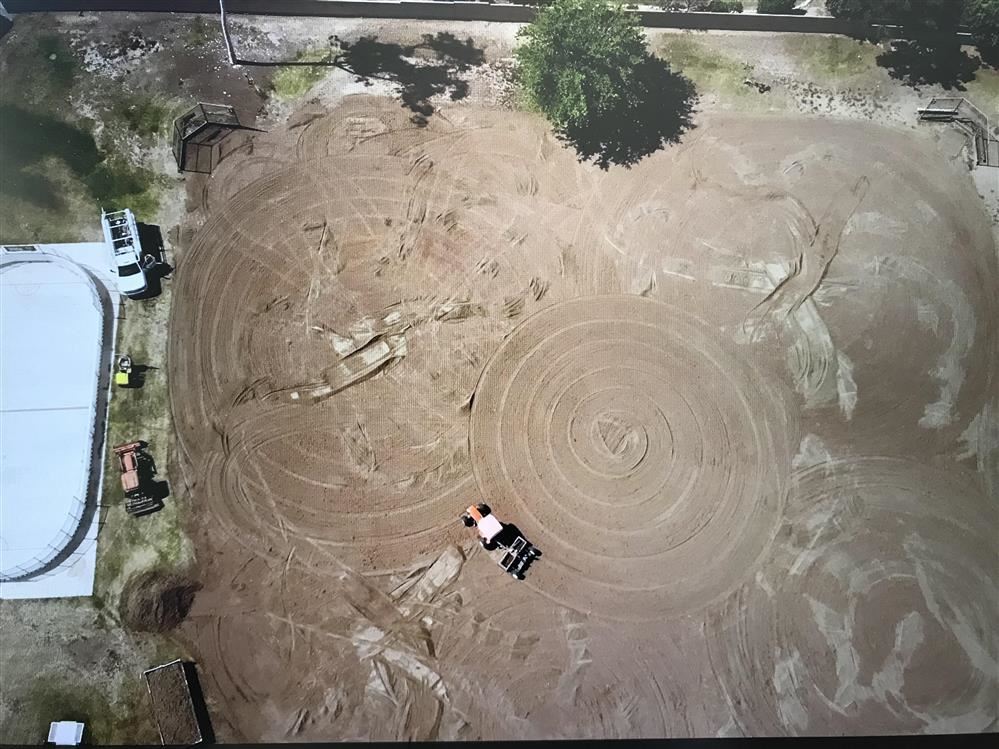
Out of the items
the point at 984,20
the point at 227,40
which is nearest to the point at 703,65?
the point at 984,20

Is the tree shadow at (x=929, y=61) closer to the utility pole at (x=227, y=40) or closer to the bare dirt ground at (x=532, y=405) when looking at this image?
the bare dirt ground at (x=532, y=405)

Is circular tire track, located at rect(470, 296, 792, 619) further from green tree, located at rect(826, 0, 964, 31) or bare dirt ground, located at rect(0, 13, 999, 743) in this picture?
green tree, located at rect(826, 0, 964, 31)

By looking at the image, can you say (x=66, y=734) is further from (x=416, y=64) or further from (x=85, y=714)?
(x=416, y=64)

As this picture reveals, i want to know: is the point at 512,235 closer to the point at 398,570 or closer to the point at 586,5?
the point at 586,5

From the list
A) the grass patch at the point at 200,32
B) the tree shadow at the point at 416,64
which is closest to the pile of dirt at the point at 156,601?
the tree shadow at the point at 416,64

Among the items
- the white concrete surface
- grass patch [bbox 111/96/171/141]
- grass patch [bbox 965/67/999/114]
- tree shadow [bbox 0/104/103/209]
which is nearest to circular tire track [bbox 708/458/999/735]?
grass patch [bbox 965/67/999/114]

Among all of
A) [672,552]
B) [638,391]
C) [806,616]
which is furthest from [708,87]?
[806,616]
